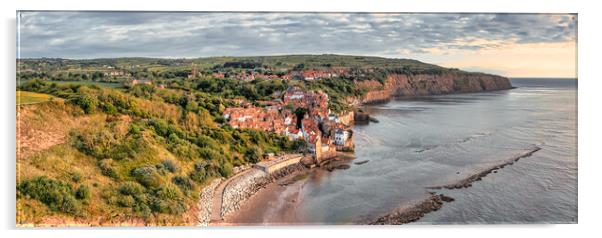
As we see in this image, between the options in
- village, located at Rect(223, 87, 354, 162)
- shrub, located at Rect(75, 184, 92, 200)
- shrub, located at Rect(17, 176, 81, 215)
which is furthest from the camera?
village, located at Rect(223, 87, 354, 162)

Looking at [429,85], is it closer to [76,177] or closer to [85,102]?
[85,102]

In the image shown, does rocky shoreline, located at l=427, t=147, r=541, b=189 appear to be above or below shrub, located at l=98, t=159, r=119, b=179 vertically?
below

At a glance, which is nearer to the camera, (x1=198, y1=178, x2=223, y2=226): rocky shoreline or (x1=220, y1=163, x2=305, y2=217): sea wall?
(x1=198, y1=178, x2=223, y2=226): rocky shoreline

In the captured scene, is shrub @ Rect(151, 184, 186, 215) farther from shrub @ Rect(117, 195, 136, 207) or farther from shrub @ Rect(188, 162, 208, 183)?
shrub @ Rect(188, 162, 208, 183)

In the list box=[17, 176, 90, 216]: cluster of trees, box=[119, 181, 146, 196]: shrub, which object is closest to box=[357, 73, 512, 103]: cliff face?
box=[119, 181, 146, 196]: shrub

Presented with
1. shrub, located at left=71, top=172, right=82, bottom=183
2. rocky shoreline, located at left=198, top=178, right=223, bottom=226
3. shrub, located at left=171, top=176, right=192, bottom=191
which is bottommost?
rocky shoreline, located at left=198, top=178, right=223, bottom=226

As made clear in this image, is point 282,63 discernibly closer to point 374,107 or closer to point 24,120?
point 24,120
